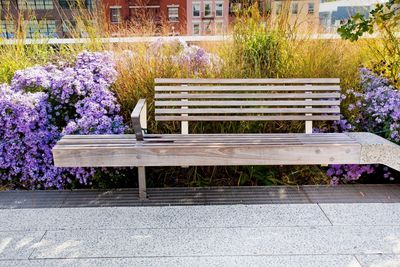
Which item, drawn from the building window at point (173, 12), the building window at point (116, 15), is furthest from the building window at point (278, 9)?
the building window at point (173, 12)

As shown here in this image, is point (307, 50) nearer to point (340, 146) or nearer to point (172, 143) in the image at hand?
point (340, 146)

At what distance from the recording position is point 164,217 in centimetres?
252

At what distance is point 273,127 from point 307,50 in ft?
2.95

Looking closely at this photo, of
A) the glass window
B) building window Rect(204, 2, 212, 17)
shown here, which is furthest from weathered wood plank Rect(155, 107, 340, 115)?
the glass window

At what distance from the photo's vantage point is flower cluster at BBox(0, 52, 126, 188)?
2953mm

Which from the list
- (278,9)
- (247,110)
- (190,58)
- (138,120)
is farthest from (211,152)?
(278,9)

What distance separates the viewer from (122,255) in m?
2.10

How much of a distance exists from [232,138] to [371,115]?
128 centimetres

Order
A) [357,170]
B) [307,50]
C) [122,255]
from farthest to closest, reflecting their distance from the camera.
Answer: [307,50]
[357,170]
[122,255]

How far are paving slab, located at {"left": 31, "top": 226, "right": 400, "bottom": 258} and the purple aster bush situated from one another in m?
0.69

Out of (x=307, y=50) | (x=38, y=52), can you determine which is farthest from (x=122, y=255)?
(x=38, y=52)

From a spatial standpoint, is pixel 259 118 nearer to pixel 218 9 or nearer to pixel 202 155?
pixel 202 155

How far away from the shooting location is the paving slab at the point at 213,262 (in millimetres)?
2010

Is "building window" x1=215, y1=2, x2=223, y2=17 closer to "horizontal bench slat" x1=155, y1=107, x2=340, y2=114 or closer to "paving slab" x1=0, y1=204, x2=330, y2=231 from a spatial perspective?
"horizontal bench slat" x1=155, y1=107, x2=340, y2=114
